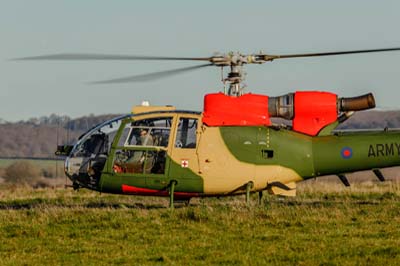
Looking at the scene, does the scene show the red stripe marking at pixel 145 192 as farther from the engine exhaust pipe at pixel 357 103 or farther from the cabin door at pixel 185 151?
the engine exhaust pipe at pixel 357 103

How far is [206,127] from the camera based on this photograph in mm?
23203

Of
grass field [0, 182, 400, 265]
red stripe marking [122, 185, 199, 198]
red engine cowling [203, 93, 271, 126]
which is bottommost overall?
grass field [0, 182, 400, 265]

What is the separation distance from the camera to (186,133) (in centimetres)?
2320

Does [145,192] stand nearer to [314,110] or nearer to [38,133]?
[314,110]

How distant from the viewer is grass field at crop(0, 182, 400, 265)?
620 inches

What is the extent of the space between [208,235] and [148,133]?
563cm

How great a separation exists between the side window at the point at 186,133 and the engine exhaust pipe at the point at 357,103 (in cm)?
397

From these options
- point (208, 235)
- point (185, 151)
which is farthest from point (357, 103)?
point (208, 235)

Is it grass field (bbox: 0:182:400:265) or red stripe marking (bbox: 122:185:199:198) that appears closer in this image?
grass field (bbox: 0:182:400:265)

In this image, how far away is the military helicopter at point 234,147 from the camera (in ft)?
75.9

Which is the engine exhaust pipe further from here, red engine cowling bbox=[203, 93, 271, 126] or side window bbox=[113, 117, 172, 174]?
side window bbox=[113, 117, 172, 174]

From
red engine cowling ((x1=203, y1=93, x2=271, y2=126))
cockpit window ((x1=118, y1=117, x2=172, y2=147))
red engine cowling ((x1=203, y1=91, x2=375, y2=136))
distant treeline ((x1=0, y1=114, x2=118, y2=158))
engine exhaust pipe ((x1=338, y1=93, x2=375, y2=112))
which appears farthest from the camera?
distant treeline ((x1=0, y1=114, x2=118, y2=158))

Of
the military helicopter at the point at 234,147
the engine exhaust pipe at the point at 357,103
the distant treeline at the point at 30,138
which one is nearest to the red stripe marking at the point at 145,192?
the military helicopter at the point at 234,147

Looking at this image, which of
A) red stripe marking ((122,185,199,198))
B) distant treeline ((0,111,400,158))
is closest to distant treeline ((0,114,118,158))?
distant treeline ((0,111,400,158))
